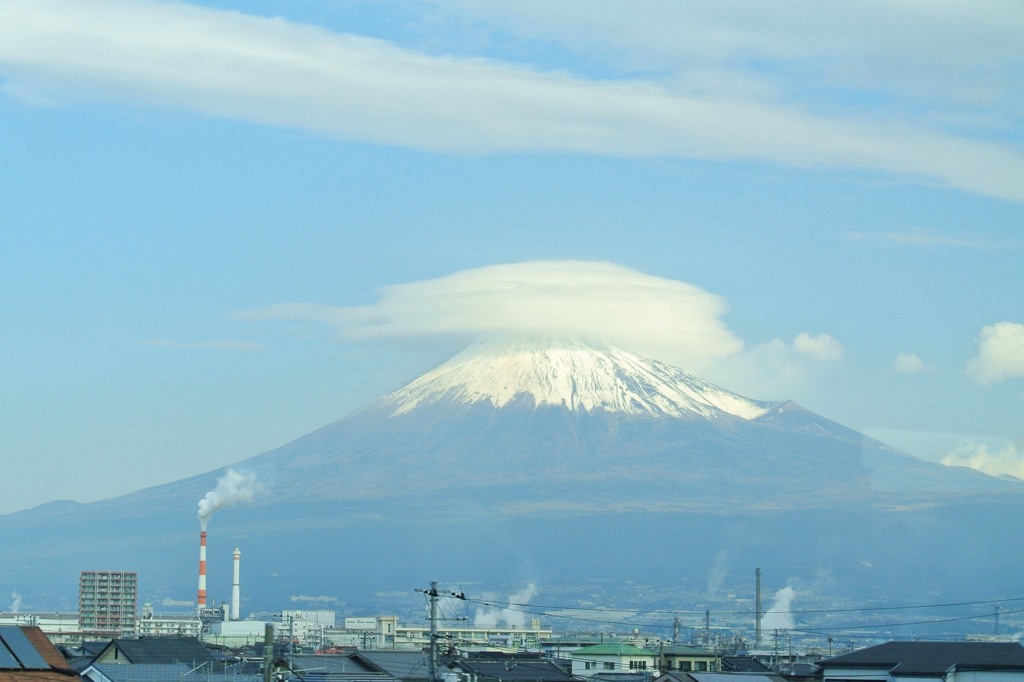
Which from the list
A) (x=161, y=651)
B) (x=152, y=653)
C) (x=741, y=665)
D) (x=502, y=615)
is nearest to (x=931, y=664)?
(x=741, y=665)

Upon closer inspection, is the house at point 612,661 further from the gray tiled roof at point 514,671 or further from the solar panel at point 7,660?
the solar panel at point 7,660

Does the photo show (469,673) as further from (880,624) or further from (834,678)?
(880,624)

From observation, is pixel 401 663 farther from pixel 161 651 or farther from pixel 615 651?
pixel 615 651

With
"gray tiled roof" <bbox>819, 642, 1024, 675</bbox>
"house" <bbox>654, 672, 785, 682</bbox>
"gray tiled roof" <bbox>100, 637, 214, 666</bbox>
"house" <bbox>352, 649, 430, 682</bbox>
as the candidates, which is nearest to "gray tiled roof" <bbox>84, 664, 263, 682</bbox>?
"gray tiled roof" <bbox>100, 637, 214, 666</bbox>

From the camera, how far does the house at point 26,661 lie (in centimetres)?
1931

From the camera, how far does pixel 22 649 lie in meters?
20.5

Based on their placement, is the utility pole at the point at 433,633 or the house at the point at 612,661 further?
the house at the point at 612,661

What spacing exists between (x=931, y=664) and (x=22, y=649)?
19.2 meters

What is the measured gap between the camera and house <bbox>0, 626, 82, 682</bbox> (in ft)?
63.4

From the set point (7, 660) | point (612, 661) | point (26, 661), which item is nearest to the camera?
point (7, 660)

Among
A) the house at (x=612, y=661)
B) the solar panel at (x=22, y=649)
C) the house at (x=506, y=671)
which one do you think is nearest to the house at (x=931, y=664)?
the house at (x=506, y=671)

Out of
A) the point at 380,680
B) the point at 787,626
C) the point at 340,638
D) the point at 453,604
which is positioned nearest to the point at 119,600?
the point at 340,638

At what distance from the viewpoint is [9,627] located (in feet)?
69.5

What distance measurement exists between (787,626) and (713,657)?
106 metres
